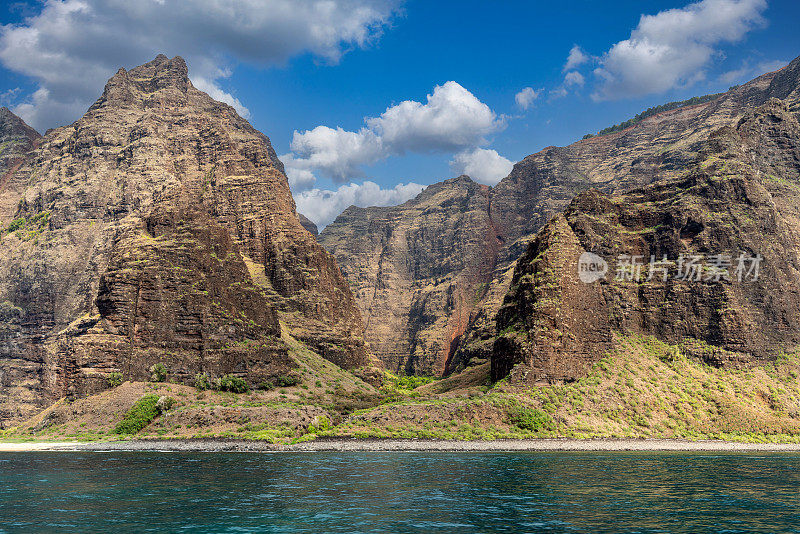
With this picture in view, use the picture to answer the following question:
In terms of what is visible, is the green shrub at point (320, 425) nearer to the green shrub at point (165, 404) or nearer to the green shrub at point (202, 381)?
the green shrub at point (202, 381)

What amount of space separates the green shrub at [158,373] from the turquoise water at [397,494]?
119ft

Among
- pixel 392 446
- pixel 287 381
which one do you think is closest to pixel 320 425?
pixel 392 446

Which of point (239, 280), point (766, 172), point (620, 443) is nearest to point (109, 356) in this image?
point (239, 280)

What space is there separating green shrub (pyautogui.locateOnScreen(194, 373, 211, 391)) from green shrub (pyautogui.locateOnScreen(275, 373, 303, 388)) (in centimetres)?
2020

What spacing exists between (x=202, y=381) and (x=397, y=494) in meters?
82.4

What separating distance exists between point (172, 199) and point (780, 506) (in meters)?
152

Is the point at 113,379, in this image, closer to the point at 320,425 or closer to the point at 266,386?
the point at 266,386

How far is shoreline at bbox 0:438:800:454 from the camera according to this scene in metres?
93.6

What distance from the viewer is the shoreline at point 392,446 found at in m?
93.6

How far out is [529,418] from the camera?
107 meters

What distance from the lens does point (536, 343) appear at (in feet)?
387

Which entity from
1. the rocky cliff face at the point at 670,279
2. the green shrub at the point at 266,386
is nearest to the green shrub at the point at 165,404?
the green shrub at the point at 266,386

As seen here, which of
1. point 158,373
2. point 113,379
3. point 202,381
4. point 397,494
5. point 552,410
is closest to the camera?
point 397,494

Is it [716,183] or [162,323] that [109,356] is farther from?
[716,183]
